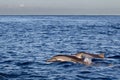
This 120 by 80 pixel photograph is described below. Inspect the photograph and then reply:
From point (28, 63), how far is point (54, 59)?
6.44 ft

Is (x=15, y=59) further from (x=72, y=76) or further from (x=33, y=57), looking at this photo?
(x=72, y=76)

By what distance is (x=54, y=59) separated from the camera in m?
30.6

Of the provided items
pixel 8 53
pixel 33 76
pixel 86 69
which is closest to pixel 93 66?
pixel 86 69

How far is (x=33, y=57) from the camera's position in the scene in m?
33.8

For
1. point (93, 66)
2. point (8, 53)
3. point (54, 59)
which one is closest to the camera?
point (93, 66)

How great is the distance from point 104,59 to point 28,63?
6130 millimetres

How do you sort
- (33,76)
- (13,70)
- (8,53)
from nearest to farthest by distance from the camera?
(33,76), (13,70), (8,53)

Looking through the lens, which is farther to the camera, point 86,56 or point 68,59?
point 86,56

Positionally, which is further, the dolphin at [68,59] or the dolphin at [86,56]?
the dolphin at [68,59]

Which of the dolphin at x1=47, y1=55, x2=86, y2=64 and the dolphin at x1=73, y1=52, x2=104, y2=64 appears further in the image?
the dolphin at x1=47, y1=55, x2=86, y2=64

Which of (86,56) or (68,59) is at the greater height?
(86,56)

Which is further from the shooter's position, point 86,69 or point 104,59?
point 104,59

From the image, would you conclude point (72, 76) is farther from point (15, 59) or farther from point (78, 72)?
point (15, 59)

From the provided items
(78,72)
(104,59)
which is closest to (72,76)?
(78,72)
